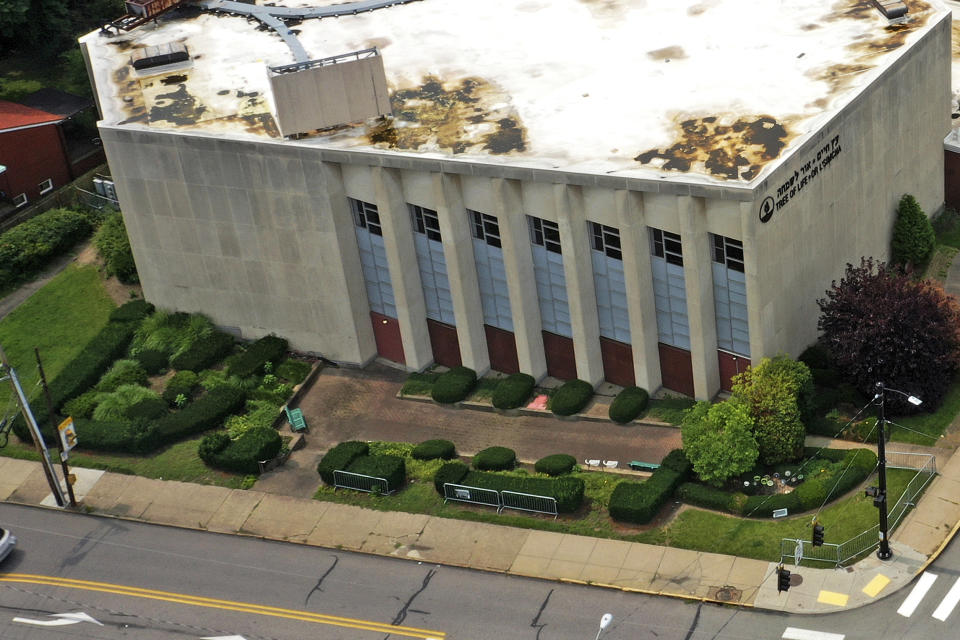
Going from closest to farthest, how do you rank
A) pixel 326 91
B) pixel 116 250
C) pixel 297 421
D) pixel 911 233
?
1. pixel 326 91
2. pixel 297 421
3. pixel 911 233
4. pixel 116 250

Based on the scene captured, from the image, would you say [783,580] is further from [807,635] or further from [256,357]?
[256,357]

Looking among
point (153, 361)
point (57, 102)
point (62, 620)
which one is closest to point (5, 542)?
point (62, 620)

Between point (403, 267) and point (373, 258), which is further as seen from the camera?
point (373, 258)

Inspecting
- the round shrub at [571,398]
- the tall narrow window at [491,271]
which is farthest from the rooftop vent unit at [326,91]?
the round shrub at [571,398]

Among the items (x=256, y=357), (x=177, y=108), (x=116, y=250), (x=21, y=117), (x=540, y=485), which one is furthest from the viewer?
(x=21, y=117)

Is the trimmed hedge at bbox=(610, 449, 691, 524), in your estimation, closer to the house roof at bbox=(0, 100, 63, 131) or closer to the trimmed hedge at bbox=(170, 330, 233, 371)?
the trimmed hedge at bbox=(170, 330, 233, 371)

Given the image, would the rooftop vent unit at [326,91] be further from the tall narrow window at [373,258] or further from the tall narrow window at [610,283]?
the tall narrow window at [610,283]
